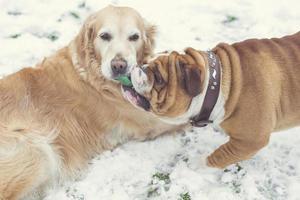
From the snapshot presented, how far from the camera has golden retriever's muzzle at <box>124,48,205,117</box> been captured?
10.9 ft

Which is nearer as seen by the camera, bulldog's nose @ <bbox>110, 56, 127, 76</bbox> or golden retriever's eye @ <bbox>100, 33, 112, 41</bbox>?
bulldog's nose @ <bbox>110, 56, 127, 76</bbox>

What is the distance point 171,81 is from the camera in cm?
334

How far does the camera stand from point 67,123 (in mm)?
4379

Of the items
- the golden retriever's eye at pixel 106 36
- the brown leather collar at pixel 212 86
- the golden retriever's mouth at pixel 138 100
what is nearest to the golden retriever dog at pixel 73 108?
the golden retriever's eye at pixel 106 36

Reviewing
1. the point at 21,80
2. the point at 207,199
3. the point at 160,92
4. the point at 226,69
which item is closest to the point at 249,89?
the point at 226,69

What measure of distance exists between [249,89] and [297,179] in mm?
1037

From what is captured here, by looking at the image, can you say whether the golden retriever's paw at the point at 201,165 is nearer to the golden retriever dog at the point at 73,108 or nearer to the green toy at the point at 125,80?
the golden retriever dog at the point at 73,108

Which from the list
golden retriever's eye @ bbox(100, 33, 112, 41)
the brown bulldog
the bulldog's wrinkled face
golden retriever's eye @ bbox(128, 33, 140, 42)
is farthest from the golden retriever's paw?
golden retriever's eye @ bbox(100, 33, 112, 41)

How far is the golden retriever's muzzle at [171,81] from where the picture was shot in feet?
10.9

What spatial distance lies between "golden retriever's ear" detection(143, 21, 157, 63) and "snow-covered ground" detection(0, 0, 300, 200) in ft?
2.63

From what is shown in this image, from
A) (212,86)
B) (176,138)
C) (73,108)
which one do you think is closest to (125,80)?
(73,108)

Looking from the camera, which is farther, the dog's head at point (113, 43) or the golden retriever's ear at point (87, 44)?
the golden retriever's ear at point (87, 44)

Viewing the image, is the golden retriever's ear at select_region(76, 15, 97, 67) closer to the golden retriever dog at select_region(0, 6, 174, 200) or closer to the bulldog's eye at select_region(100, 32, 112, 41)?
the golden retriever dog at select_region(0, 6, 174, 200)

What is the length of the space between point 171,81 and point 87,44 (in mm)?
1217
